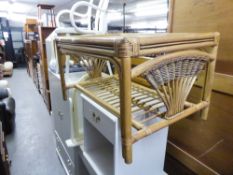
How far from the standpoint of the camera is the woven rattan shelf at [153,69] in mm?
470

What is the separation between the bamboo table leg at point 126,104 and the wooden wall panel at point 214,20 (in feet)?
1.76

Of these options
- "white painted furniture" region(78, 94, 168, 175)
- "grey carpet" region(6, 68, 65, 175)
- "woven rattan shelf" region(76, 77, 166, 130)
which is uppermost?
"woven rattan shelf" region(76, 77, 166, 130)

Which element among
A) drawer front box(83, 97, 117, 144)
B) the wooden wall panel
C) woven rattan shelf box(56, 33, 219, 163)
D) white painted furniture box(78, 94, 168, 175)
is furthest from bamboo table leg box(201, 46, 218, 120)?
drawer front box(83, 97, 117, 144)

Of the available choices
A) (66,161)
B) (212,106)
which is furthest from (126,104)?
(66,161)

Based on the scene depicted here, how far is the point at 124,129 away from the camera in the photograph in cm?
54

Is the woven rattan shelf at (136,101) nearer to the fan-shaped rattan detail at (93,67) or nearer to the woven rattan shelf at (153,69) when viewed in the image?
the woven rattan shelf at (153,69)

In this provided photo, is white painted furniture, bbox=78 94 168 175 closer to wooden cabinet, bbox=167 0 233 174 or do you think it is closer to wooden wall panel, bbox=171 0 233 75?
wooden cabinet, bbox=167 0 233 174

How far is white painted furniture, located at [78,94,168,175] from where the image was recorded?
775 mm

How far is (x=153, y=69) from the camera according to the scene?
520 mm

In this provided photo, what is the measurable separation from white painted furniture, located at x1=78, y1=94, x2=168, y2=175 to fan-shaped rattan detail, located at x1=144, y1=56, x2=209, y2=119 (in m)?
0.23

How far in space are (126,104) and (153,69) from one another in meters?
0.13

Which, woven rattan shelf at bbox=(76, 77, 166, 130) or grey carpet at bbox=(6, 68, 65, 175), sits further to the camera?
grey carpet at bbox=(6, 68, 65, 175)

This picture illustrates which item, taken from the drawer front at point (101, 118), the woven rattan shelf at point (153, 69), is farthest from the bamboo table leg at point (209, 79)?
the drawer front at point (101, 118)

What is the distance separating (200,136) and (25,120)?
3207 mm
